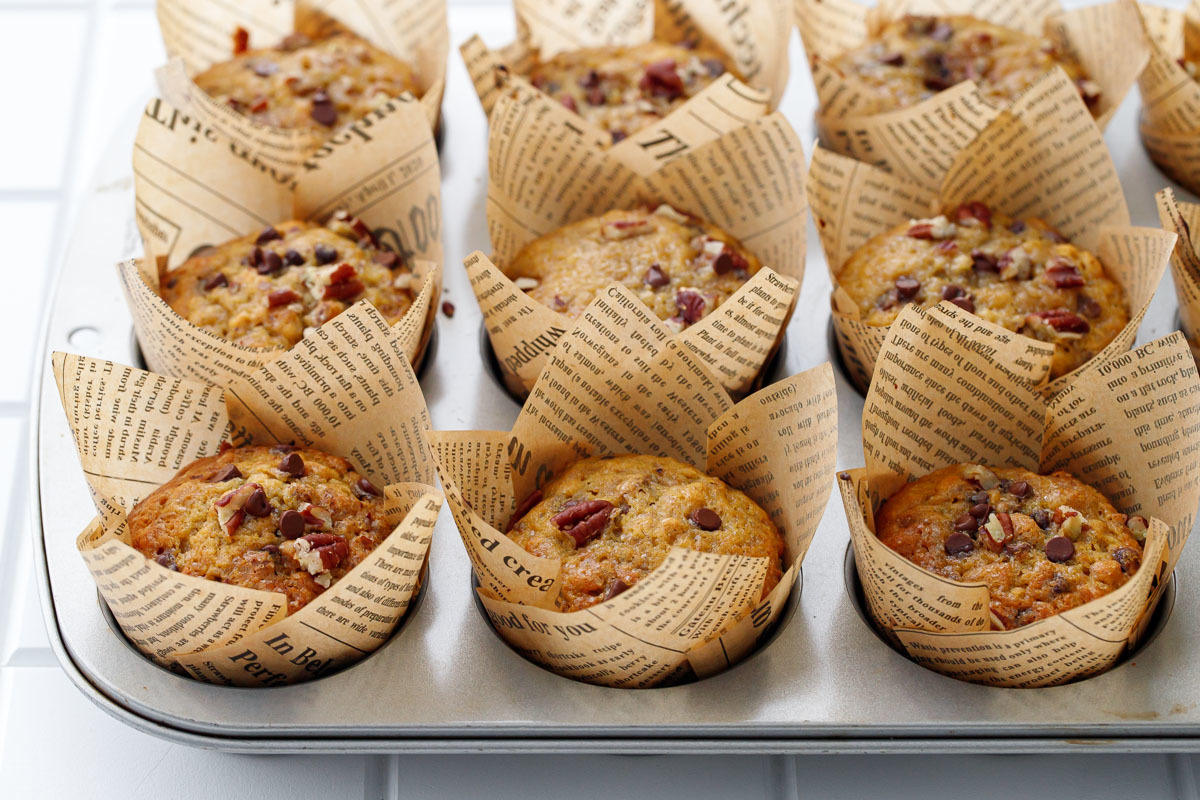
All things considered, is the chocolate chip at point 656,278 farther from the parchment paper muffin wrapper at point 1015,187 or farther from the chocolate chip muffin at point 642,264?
the parchment paper muffin wrapper at point 1015,187

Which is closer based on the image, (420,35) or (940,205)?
(940,205)

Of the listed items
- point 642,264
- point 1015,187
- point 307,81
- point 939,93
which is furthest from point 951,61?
point 307,81

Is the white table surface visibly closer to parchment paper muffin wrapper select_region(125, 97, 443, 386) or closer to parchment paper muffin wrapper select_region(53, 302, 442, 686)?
parchment paper muffin wrapper select_region(53, 302, 442, 686)

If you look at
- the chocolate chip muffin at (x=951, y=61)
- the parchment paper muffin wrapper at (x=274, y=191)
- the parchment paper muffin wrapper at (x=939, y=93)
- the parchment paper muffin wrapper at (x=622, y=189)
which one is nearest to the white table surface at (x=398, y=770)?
the parchment paper muffin wrapper at (x=274, y=191)

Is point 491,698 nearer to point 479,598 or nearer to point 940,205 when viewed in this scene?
point 479,598

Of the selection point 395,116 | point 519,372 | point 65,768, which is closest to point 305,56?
point 395,116

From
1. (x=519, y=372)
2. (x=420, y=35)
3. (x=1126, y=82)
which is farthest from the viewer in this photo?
(x=420, y=35)

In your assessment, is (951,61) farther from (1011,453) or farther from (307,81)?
(307,81)
